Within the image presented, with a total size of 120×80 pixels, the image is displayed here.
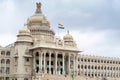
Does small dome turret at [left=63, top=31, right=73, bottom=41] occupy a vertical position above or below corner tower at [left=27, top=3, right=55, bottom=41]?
below

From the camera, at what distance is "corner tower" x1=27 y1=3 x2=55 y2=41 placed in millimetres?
100750

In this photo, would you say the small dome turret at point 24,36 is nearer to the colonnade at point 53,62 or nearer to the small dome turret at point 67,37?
the colonnade at point 53,62

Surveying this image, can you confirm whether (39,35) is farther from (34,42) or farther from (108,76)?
(108,76)

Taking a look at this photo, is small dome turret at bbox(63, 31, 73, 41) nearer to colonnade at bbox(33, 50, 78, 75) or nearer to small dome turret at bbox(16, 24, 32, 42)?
colonnade at bbox(33, 50, 78, 75)

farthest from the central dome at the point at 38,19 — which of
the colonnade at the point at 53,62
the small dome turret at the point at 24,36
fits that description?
the colonnade at the point at 53,62

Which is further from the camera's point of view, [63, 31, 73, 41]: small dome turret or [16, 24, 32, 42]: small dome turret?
[63, 31, 73, 41]: small dome turret

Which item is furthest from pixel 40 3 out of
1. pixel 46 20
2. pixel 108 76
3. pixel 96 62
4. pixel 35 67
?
pixel 108 76

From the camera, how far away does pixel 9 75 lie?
9394cm

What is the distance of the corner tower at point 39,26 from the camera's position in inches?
3967

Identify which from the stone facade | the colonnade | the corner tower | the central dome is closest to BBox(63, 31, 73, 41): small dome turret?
the stone facade

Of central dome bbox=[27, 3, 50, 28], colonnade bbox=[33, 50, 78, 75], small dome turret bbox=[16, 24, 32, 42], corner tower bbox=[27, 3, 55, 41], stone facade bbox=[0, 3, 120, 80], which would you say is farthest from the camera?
central dome bbox=[27, 3, 50, 28]

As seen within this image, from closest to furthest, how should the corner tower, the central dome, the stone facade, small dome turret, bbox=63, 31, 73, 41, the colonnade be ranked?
the colonnade, the stone facade, the corner tower, the central dome, small dome turret, bbox=63, 31, 73, 41

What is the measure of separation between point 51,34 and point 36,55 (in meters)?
12.9

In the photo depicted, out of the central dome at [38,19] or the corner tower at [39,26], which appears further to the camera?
the central dome at [38,19]
